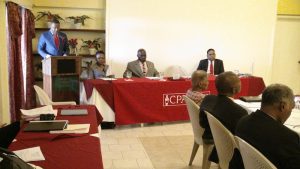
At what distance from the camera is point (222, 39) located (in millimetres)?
6402

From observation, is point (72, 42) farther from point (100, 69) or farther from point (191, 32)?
point (191, 32)

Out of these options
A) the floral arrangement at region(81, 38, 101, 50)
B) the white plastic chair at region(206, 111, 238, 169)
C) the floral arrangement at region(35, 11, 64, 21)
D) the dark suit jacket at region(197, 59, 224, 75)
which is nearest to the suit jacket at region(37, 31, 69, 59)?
the floral arrangement at region(35, 11, 64, 21)

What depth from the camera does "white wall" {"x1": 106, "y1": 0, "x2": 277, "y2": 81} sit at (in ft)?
19.5

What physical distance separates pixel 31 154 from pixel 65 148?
0.20 m

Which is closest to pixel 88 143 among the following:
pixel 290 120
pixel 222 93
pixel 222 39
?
pixel 222 93

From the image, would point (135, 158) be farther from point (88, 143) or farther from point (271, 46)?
point (271, 46)

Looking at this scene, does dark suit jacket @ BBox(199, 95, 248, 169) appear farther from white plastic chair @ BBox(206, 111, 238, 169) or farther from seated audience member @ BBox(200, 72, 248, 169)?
white plastic chair @ BBox(206, 111, 238, 169)

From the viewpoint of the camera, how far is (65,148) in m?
1.78

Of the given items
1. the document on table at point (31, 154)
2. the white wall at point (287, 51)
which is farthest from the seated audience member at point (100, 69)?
the white wall at point (287, 51)

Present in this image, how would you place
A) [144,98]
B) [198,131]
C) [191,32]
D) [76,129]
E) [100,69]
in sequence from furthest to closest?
[191,32] < [100,69] < [144,98] < [198,131] < [76,129]

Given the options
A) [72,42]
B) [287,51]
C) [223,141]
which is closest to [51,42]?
[72,42]

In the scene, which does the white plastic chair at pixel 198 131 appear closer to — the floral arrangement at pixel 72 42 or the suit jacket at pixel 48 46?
the suit jacket at pixel 48 46

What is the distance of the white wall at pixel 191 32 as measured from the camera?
5945 millimetres

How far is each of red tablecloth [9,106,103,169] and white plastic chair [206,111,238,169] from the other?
851mm
